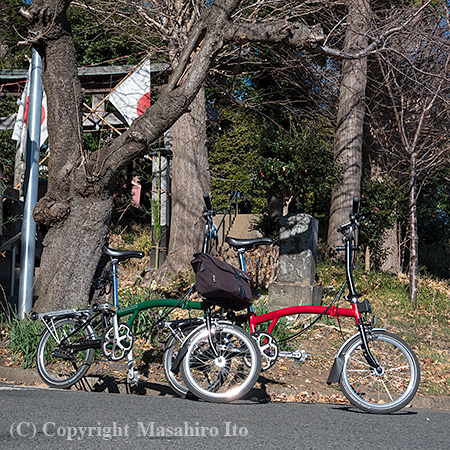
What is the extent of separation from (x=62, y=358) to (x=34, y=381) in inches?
19.2

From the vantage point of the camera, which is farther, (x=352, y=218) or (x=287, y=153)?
(x=287, y=153)

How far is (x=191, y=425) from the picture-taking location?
13.0 feet

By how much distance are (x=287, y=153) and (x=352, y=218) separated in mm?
6206

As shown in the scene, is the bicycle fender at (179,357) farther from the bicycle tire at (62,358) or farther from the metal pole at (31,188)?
the metal pole at (31,188)

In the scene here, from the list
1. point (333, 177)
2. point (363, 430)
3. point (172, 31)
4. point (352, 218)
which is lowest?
point (363, 430)

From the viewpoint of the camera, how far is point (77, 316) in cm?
573

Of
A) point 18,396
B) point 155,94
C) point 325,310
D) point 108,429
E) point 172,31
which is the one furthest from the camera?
point 155,94

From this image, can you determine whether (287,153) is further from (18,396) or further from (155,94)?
(18,396)

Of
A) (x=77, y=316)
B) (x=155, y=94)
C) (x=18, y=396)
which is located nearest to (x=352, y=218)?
(x=77, y=316)

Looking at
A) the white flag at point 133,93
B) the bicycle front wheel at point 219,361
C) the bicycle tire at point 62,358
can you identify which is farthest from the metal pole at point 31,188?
the white flag at point 133,93

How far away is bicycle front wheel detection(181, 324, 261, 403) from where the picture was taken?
188 inches

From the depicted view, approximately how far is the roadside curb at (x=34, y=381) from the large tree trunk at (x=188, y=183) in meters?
5.38

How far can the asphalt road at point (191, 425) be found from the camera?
3.58m

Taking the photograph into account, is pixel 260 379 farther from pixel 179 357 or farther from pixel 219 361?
pixel 179 357
